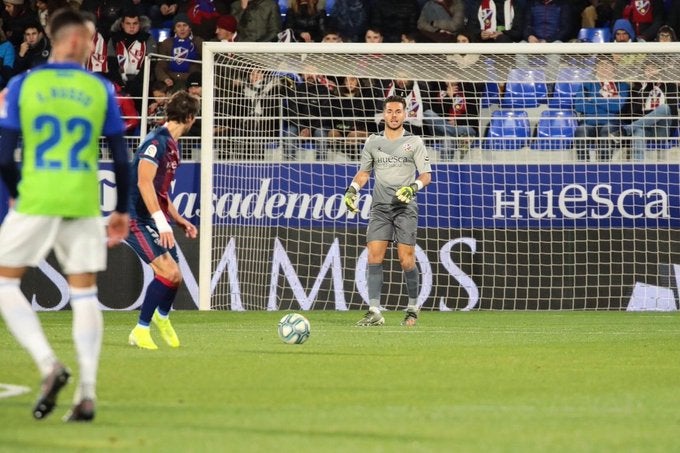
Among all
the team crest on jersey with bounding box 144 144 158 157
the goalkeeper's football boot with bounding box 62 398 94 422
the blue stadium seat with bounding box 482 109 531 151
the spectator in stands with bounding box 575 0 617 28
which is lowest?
the goalkeeper's football boot with bounding box 62 398 94 422

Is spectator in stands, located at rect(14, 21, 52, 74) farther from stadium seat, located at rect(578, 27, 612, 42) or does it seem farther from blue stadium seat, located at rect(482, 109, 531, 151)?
stadium seat, located at rect(578, 27, 612, 42)

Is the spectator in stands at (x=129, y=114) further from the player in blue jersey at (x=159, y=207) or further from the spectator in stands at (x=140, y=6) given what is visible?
the player in blue jersey at (x=159, y=207)

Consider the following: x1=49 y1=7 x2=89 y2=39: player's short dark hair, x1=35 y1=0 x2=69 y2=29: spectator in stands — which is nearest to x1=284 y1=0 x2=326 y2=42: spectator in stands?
x1=35 y1=0 x2=69 y2=29: spectator in stands

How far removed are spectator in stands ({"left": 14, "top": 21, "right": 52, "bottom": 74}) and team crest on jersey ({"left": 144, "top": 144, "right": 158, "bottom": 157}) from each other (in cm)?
1029

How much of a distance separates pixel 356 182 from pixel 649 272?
199 inches

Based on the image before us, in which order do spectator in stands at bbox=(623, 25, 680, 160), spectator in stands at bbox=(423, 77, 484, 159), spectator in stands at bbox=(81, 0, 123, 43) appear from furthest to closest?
spectator in stands at bbox=(81, 0, 123, 43), spectator in stands at bbox=(423, 77, 484, 159), spectator in stands at bbox=(623, 25, 680, 160)

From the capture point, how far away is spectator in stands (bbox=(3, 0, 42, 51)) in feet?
71.3

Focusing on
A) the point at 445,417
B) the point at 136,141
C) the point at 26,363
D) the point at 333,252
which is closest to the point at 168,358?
the point at 26,363

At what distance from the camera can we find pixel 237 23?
69.4 feet

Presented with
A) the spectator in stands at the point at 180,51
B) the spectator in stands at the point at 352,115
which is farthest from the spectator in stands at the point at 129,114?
the spectator in stands at the point at 352,115

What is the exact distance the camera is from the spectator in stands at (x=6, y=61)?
20875 millimetres

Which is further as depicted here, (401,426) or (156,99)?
(156,99)

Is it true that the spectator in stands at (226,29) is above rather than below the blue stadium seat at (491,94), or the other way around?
above

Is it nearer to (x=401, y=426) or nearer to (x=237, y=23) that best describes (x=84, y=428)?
(x=401, y=426)
